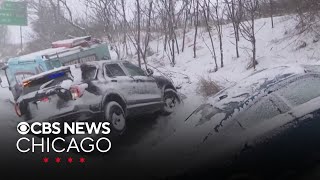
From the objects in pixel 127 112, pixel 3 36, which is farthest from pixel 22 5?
pixel 127 112

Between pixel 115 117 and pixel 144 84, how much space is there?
0.86 m

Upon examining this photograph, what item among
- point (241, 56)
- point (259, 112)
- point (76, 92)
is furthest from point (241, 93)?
point (241, 56)

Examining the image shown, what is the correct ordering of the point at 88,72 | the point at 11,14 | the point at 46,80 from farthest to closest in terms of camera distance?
the point at 11,14 → the point at 88,72 → the point at 46,80

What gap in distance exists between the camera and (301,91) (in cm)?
316

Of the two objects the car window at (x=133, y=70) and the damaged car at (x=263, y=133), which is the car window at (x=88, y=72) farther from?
the damaged car at (x=263, y=133)

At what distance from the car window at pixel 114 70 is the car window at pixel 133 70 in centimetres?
10

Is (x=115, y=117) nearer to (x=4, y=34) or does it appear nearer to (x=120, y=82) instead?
(x=120, y=82)

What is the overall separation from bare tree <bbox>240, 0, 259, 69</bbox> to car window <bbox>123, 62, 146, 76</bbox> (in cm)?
112

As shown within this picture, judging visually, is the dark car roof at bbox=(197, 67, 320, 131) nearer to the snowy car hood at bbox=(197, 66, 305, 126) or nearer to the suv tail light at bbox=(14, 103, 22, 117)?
the snowy car hood at bbox=(197, 66, 305, 126)

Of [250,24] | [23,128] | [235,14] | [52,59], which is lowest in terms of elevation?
[23,128]

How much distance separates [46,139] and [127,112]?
107cm

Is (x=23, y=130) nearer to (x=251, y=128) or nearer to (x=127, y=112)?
(x=127, y=112)

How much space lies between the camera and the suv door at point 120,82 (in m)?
3.67

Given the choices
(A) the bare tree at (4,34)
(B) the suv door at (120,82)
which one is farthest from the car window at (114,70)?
(A) the bare tree at (4,34)
